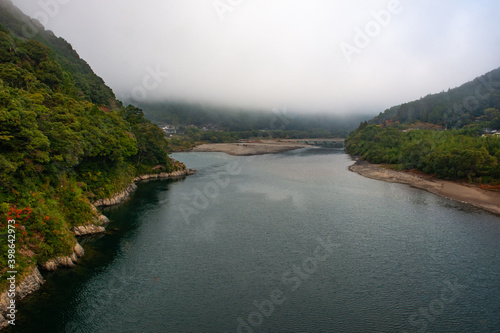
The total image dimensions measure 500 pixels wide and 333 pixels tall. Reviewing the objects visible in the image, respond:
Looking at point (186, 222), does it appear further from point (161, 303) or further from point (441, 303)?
point (441, 303)

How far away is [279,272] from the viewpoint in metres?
24.0

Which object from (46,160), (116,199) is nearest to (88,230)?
(46,160)

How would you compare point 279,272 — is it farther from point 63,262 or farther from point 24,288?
point 24,288

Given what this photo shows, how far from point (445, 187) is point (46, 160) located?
61.3 metres

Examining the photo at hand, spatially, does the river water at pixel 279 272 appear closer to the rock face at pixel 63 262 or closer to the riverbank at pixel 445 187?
the rock face at pixel 63 262

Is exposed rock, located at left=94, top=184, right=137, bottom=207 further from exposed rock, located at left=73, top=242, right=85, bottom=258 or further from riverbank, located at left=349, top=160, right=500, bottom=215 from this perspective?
riverbank, located at left=349, top=160, right=500, bottom=215

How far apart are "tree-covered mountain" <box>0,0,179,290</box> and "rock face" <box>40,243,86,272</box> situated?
0.44 m

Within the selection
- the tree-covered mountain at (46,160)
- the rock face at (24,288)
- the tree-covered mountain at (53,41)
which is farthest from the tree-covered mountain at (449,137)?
the tree-covered mountain at (53,41)

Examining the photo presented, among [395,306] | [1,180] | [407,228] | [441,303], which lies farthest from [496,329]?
[1,180]

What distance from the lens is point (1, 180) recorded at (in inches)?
805

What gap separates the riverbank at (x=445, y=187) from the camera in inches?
1796

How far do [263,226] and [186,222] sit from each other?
30.8 feet

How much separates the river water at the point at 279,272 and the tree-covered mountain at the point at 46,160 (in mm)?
2978

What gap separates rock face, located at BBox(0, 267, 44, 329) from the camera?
16.3 m
